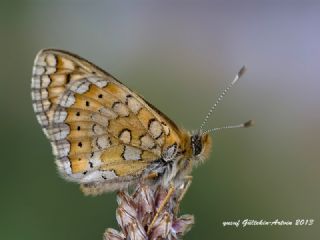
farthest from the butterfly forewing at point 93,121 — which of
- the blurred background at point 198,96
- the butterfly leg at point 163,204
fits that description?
the blurred background at point 198,96

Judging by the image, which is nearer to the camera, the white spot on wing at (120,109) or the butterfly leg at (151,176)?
the butterfly leg at (151,176)

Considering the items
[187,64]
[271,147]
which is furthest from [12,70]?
[271,147]

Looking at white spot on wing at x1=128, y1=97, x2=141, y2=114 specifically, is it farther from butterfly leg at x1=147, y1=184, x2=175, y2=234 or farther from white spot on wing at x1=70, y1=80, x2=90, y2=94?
butterfly leg at x1=147, y1=184, x2=175, y2=234

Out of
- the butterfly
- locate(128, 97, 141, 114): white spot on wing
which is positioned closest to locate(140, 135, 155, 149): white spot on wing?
the butterfly

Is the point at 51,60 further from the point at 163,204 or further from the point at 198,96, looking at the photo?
the point at 198,96

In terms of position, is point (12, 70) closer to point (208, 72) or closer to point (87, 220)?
point (208, 72)

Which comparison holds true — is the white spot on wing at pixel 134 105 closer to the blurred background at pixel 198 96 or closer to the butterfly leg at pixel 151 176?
the butterfly leg at pixel 151 176

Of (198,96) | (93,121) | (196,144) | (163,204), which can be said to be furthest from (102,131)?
(198,96)
